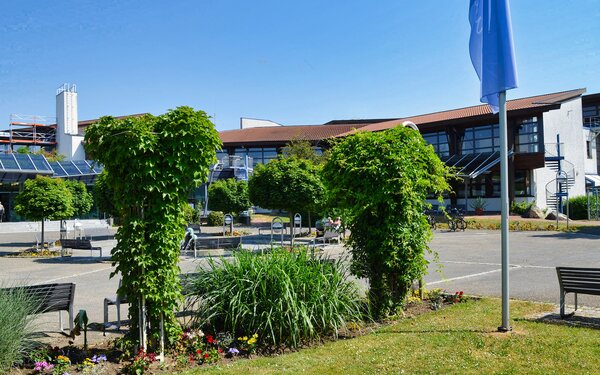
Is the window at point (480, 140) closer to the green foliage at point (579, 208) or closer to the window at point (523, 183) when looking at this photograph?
the window at point (523, 183)

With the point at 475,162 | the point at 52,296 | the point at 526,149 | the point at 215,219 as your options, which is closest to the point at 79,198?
the point at 215,219

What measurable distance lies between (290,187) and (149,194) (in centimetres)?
1298

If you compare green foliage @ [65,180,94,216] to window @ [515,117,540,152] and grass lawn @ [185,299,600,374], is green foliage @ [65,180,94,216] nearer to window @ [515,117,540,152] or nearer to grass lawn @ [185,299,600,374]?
grass lawn @ [185,299,600,374]

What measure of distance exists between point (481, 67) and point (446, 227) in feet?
76.4

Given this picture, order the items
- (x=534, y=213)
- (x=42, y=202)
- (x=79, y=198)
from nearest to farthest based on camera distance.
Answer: (x=42, y=202)
(x=79, y=198)
(x=534, y=213)

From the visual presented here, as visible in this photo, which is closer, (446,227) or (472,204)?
(446,227)

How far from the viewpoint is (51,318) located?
8188mm

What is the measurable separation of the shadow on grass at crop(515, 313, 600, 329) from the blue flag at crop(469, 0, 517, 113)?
3.03 metres

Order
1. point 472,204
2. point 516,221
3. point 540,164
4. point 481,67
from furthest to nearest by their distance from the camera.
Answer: point 472,204 < point 540,164 < point 516,221 < point 481,67

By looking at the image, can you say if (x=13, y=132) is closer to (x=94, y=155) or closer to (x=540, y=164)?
(x=540, y=164)

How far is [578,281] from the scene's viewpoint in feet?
23.0

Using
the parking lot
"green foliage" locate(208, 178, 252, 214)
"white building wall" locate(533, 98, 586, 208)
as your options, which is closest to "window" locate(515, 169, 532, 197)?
"white building wall" locate(533, 98, 586, 208)

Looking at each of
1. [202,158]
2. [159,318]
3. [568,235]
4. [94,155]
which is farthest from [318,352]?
[568,235]

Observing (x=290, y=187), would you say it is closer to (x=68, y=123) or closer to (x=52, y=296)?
(x=52, y=296)
